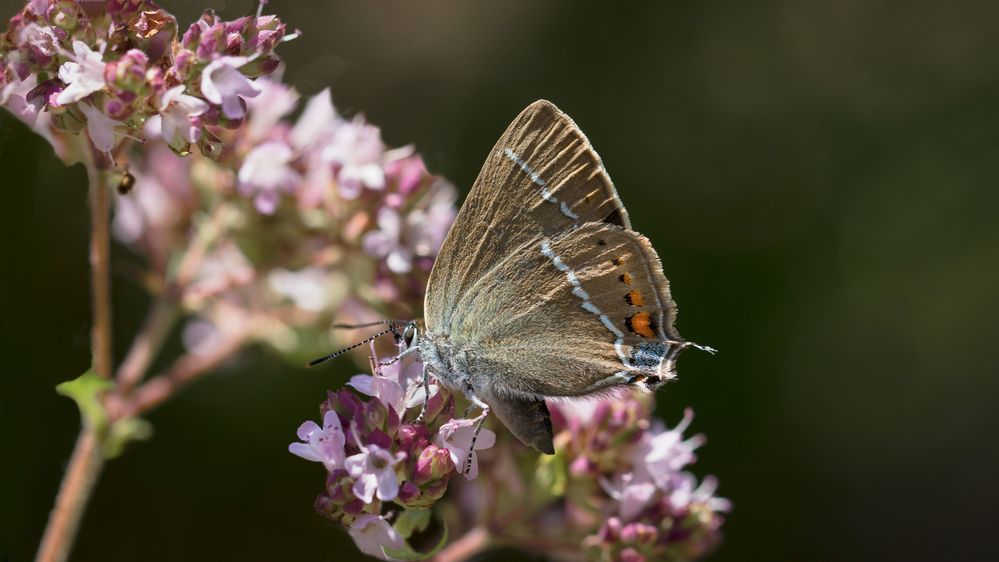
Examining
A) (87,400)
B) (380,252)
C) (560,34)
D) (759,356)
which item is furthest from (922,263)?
(87,400)

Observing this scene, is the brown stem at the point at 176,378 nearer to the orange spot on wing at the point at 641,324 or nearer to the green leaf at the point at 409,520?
the green leaf at the point at 409,520

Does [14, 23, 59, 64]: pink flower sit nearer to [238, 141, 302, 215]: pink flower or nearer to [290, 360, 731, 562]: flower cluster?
[238, 141, 302, 215]: pink flower

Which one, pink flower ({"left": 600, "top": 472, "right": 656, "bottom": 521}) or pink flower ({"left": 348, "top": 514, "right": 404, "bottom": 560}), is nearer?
pink flower ({"left": 348, "top": 514, "right": 404, "bottom": 560})

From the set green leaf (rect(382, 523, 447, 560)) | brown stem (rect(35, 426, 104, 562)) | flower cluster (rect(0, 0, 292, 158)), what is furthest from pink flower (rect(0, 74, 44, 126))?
green leaf (rect(382, 523, 447, 560))

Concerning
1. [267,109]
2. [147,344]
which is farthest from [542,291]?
[147,344]

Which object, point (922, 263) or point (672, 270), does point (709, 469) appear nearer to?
point (672, 270)

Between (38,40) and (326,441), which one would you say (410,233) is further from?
(38,40)
